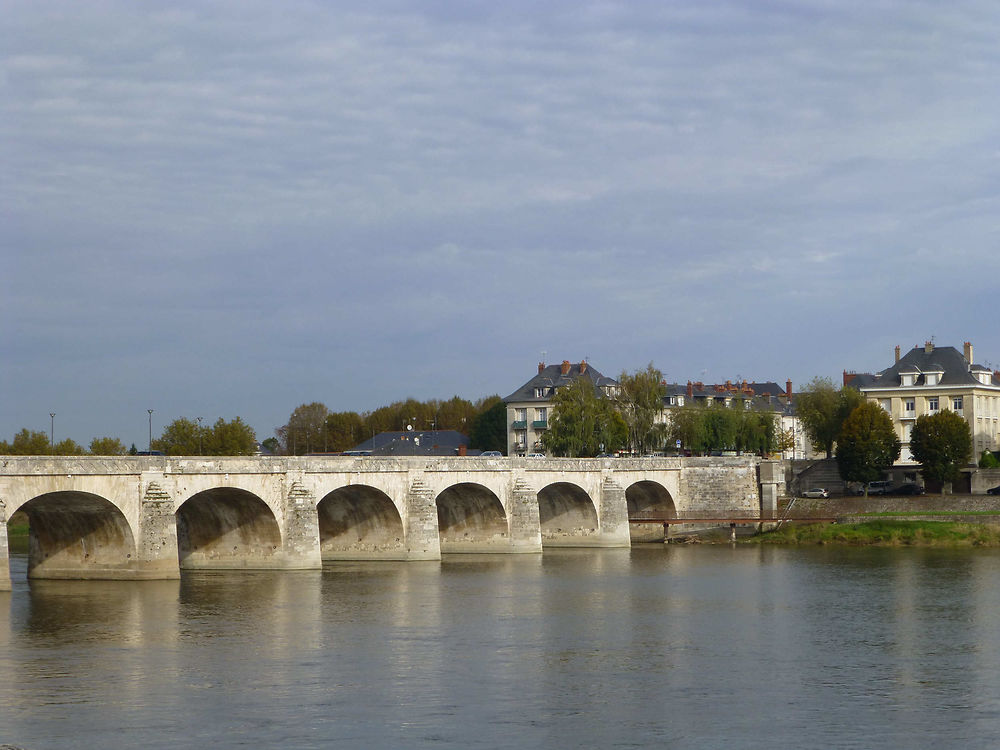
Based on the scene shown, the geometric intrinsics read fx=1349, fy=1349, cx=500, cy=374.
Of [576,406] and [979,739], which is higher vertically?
[576,406]

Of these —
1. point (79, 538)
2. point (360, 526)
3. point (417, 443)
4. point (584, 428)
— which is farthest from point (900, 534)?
point (417, 443)

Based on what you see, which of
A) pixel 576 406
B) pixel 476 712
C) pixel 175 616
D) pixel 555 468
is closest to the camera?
pixel 476 712

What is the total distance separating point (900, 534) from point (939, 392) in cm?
2915

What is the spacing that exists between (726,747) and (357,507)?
3720 cm

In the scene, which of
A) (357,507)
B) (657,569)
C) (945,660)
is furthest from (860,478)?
(945,660)

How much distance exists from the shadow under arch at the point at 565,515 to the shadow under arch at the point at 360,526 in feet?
42.1

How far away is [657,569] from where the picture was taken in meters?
58.4

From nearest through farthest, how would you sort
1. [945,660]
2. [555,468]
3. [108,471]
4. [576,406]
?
[945,660], [108,471], [555,468], [576,406]

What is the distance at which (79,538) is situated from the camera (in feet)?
163

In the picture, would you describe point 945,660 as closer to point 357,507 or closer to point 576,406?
point 357,507

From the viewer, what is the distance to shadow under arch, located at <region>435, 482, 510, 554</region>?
215 feet

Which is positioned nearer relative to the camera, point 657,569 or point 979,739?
point 979,739

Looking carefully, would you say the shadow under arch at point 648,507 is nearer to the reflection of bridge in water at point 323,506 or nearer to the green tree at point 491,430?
the reflection of bridge in water at point 323,506

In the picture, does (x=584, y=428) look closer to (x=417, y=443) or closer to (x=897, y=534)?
(x=417, y=443)
